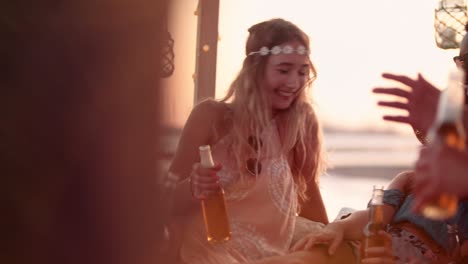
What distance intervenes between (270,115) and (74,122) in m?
2.25

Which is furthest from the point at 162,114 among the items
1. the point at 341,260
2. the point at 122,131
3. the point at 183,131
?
the point at 183,131

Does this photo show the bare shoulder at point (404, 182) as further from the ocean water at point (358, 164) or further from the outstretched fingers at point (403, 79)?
the outstretched fingers at point (403, 79)

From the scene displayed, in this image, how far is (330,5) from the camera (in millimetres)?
4164

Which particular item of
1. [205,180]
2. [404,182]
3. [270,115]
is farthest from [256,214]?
[205,180]

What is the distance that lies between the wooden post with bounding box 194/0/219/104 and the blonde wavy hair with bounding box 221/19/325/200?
0.61m

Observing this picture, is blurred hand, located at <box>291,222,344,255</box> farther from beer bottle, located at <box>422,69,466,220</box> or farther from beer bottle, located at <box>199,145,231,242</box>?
beer bottle, located at <box>422,69,466,220</box>

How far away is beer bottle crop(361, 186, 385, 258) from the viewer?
6.42 ft

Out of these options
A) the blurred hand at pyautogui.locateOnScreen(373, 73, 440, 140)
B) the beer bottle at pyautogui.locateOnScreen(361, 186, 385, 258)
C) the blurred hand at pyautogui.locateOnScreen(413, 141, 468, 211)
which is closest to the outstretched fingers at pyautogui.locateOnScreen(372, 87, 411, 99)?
the blurred hand at pyautogui.locateOnScreen(373, 73, 440, 140)

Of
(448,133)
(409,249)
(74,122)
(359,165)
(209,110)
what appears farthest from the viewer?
(359,165)

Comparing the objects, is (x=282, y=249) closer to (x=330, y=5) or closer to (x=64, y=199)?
(x=330, y=5)

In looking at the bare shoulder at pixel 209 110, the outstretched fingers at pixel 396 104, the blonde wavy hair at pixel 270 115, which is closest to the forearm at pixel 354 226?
the blonde wavy hair at pixel 270 115

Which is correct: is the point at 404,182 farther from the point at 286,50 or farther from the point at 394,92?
the point at 394,92

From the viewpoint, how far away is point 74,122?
678mm

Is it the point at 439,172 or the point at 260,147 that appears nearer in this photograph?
the point at 439,172
